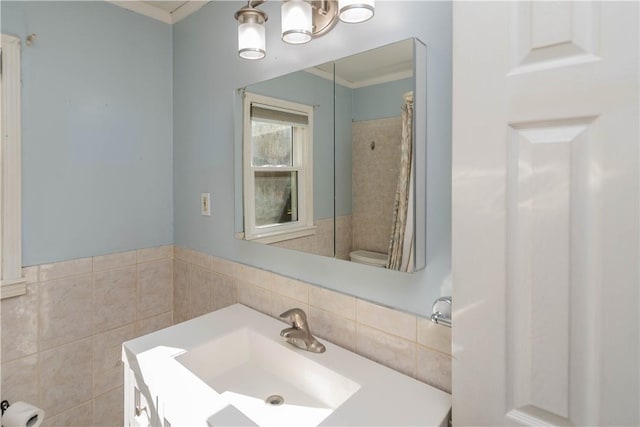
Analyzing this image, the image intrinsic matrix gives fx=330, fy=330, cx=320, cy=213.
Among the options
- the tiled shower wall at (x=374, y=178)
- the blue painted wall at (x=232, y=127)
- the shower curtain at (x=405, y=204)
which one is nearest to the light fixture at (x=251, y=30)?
the blue painted wall at (x=232, y=127)

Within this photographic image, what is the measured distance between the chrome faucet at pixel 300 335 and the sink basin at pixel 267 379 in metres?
0.04

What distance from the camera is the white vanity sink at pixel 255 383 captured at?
826 mm

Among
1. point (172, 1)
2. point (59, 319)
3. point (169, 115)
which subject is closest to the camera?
point (59, 319)

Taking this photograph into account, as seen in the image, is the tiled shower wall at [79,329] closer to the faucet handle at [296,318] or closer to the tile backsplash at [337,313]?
the tile backsplash at [337,313]

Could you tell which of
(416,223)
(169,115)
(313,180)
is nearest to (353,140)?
(313,180)

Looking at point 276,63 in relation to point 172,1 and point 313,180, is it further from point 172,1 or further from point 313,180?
point 172,1

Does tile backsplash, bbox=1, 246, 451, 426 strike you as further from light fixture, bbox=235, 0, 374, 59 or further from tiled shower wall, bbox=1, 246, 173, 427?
Result: light fixture, bbox=235, 0, 374, 59

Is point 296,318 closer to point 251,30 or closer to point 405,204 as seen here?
A: point 405,204

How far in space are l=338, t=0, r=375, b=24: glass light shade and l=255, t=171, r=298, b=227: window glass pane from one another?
55 cm

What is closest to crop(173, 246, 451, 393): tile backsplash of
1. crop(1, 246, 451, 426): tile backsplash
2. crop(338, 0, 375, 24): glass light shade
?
crop(1, 246, 451, 426): tile backsplash

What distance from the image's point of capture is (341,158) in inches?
43.8

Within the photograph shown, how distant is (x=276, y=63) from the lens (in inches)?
52.9

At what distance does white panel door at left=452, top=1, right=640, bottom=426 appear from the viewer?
0.54 m

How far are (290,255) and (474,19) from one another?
966 mm
